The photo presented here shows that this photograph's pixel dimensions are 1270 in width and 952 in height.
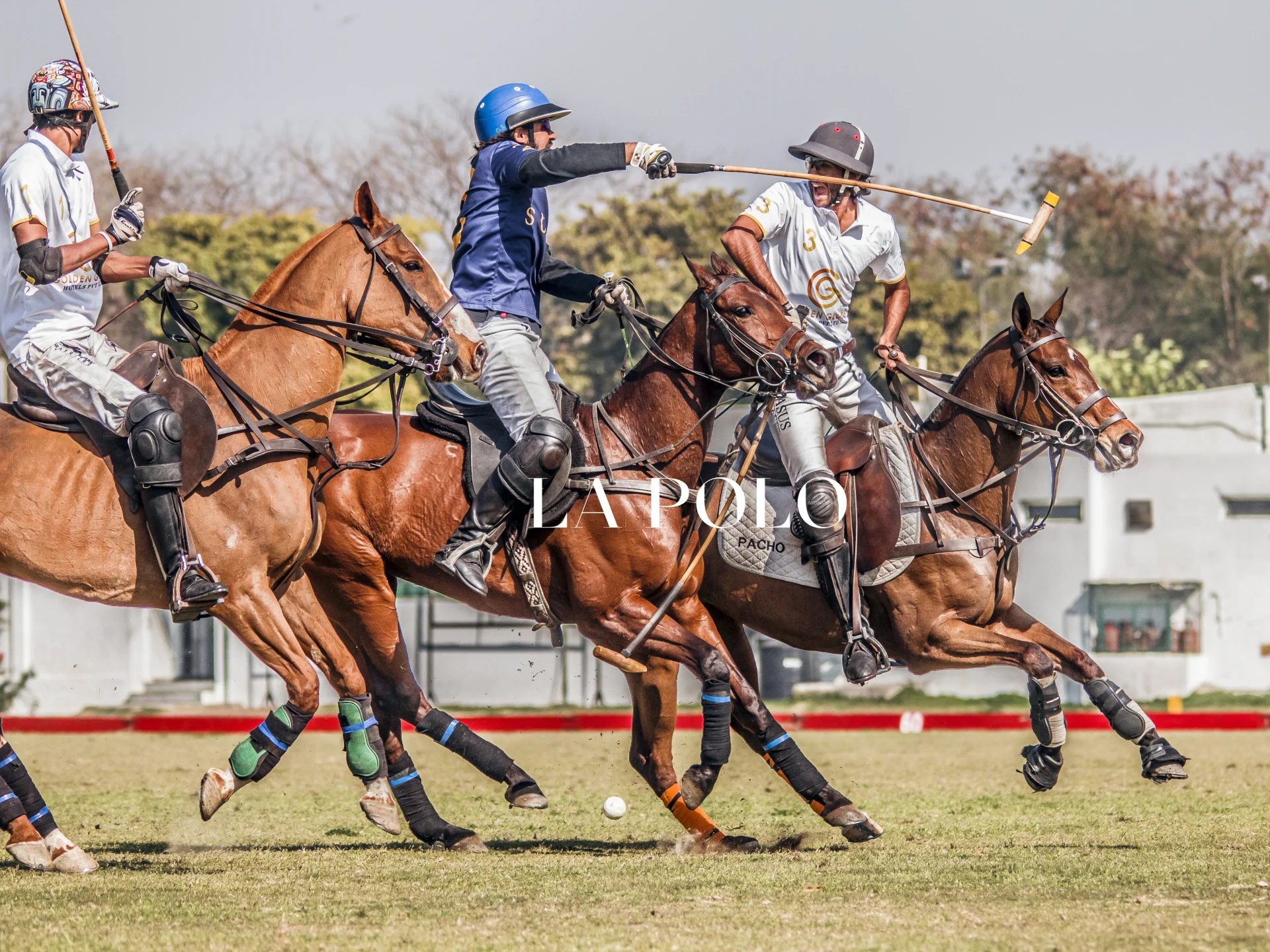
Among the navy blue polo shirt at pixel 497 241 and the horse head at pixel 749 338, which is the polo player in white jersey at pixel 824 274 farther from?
the navy blue polo shirt at pixel 497 241

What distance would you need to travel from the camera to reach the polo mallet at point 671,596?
7.60 m

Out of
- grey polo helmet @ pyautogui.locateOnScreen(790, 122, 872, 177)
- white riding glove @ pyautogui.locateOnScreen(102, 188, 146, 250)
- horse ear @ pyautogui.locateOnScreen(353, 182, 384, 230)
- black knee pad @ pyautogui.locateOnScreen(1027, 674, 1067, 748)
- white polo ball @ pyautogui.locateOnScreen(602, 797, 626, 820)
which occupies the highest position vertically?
grey polo helmet @ pyautogui.locateOnScreen(790, 122, 872, 177)

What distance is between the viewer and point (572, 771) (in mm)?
12336

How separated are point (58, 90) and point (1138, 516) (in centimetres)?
1989

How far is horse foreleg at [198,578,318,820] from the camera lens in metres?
7.12

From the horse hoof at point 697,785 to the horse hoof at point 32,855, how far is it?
2.92 meters

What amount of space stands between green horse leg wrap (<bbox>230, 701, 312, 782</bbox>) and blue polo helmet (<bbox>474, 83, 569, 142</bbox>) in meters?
3.00

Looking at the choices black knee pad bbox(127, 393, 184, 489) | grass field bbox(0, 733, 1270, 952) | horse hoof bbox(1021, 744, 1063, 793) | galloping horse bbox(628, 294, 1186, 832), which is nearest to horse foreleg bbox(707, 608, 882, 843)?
grass field bbox(0, 733, 1270, 952)

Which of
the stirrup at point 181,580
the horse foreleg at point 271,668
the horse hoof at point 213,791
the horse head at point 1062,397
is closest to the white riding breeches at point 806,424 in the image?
the horse head at point 1062,397

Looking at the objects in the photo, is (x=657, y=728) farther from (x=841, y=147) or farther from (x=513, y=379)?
(x=841, y=147)

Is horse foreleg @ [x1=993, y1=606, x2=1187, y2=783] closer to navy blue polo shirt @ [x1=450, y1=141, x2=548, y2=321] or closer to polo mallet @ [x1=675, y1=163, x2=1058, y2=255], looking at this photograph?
polo mallet @ [x1=675, y1=163, x2=1058, y2=255]

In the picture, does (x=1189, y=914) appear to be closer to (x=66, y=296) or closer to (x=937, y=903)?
(x=937, y=903)

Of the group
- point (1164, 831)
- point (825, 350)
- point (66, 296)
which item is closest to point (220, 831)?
point (66, 296)

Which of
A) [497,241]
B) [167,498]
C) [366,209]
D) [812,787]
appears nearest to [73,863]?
[167,498]
